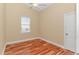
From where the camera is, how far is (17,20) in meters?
2.29

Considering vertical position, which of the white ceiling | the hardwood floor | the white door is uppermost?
the white ceiling

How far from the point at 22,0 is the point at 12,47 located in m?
0.91

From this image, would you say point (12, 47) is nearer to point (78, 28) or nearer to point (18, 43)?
point (18, 43)

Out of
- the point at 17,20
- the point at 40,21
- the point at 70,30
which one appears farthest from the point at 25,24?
the point at 70,30

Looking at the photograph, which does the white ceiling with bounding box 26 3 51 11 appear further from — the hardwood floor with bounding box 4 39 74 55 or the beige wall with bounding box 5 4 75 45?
the hardwood floor with bounding box 4 39 74 55

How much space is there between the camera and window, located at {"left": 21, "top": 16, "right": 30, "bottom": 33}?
2311 millimetres

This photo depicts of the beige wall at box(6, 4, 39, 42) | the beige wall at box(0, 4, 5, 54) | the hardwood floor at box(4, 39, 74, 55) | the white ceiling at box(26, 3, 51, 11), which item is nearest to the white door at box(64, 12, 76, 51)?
the hardwood floor at box(4, 39, 74, 55)

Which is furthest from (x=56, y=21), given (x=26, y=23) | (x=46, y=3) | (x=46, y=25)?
(x=26, y=23)

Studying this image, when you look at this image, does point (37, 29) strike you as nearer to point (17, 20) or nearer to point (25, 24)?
point (25, 24)

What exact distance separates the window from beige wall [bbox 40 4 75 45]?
249 mm

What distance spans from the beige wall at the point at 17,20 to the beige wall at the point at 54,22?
0.44ft

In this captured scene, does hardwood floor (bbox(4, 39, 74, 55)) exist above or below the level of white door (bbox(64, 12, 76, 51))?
below
